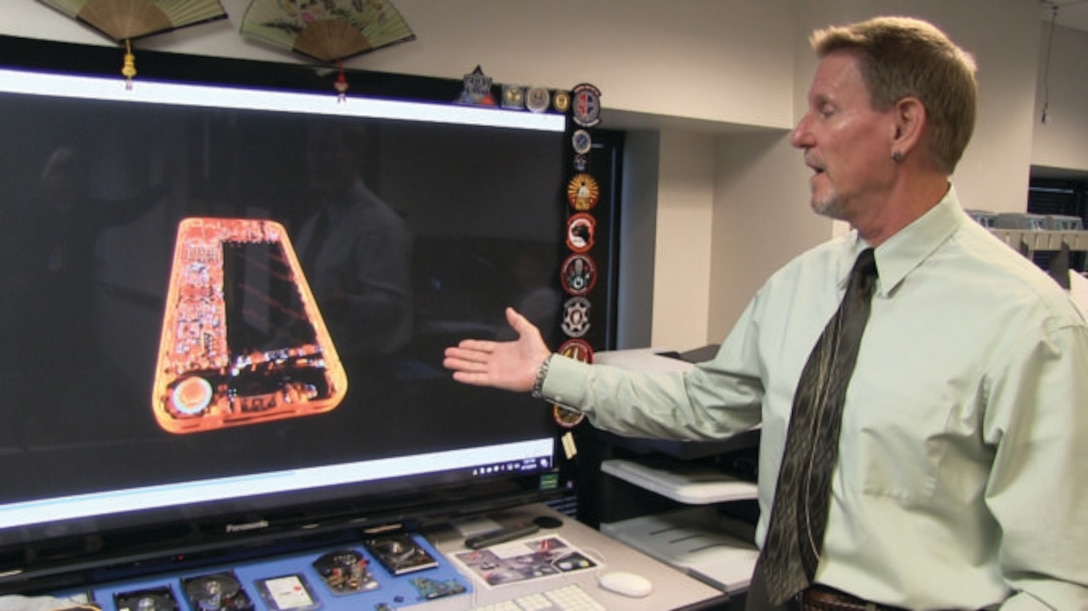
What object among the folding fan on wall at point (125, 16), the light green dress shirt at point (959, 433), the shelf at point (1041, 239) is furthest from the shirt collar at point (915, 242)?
the shelf at point (1041, 239)

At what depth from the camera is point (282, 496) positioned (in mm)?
1696

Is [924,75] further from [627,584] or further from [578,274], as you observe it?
[627,584]

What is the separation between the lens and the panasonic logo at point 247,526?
1.65 m

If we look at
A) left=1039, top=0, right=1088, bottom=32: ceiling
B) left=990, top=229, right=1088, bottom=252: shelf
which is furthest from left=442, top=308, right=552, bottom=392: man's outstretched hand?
left=1039, top=0, right=1088, bottom=32: ceiling

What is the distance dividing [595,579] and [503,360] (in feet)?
1.67

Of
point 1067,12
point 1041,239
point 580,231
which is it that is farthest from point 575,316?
point 1067,12

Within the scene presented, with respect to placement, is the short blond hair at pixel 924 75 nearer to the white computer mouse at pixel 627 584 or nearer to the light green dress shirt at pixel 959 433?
the light green dress shirt at pixel 959 433

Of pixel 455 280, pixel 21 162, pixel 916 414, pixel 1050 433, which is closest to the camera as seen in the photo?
pixel 1050 433

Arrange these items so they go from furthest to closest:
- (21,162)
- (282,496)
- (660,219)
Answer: (660,219)
(282,496)
(21,162)

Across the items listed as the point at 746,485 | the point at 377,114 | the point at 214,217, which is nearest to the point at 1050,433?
the point at 746,485

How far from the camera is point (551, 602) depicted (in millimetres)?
1629

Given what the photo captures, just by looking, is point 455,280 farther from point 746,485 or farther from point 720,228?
point 720,228

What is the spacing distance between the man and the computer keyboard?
352mm

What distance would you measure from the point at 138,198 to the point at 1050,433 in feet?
5.05
